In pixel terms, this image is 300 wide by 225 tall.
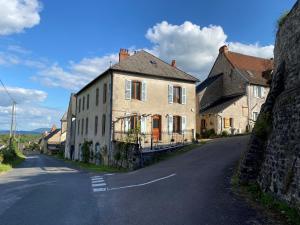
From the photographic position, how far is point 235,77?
36594 millimetres

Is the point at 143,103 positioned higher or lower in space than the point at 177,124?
higher

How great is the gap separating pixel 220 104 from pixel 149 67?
11.2 meters

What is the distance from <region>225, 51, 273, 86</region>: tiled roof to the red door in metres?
12.7

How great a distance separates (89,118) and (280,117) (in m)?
26.1

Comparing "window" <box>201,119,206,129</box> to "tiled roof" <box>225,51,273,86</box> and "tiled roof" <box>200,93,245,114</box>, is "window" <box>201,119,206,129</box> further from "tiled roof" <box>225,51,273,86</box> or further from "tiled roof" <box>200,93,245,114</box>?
"tiled roof" <box>225,51,273,86</box>

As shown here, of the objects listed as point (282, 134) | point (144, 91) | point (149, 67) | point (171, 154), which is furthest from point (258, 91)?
point (282, 134)

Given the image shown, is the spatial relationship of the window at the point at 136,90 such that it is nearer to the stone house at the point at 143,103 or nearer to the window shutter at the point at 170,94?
the stone house at the point at 143,103

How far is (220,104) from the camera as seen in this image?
35844mm

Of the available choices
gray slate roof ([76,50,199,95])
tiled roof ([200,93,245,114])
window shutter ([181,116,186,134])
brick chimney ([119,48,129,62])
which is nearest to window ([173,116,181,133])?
window shutter ([181,116,186,134])

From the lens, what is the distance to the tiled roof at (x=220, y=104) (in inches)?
1330

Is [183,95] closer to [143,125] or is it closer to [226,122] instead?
[143,125]

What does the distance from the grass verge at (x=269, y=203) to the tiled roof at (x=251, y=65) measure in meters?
26.5

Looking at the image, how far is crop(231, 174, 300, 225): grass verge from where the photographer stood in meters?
6.80

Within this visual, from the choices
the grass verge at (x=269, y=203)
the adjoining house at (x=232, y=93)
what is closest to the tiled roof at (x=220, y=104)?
the adjoining house at (x=232, y=93)
